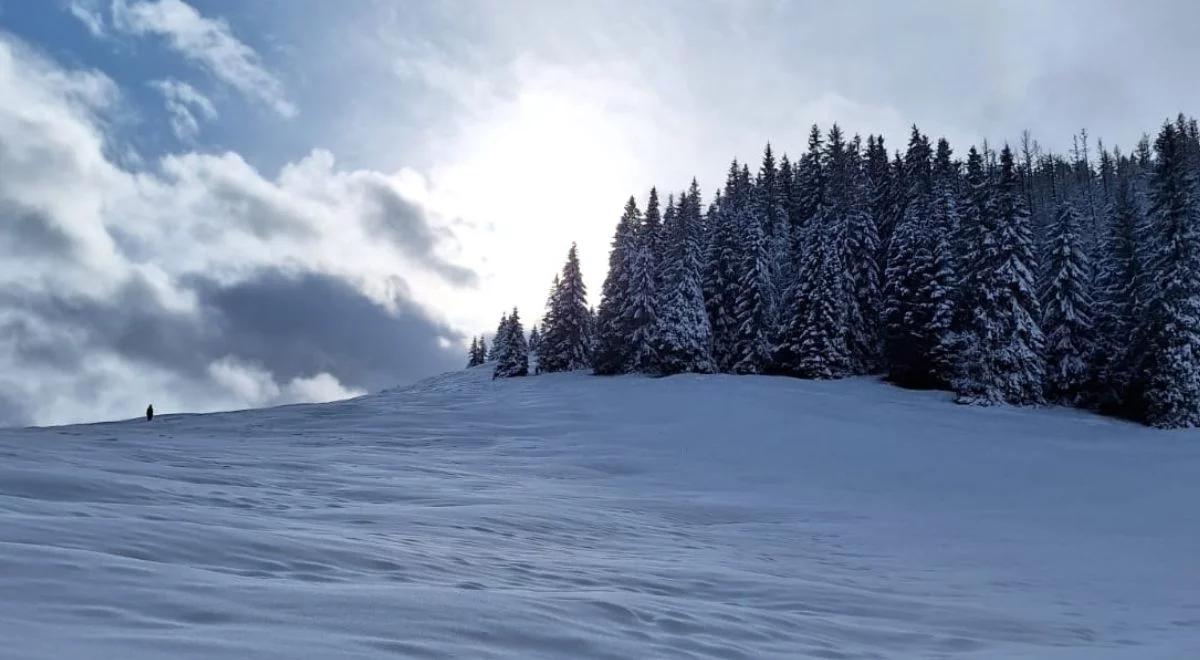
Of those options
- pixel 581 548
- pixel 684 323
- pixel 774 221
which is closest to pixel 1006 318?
pixel 684 323

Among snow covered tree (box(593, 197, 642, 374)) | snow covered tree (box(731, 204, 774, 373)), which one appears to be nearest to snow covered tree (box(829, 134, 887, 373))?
snow covered tree (box(731, 204, 774, 373))

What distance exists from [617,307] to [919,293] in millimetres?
19896

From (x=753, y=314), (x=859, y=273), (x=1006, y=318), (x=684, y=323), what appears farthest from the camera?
(x=859, y=273)

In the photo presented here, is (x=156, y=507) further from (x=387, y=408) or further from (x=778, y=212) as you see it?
(x=778, y=212)

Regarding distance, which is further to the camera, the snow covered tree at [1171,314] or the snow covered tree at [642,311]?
the snow covered tree at [642,311]

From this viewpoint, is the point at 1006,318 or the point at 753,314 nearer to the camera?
the point at 1006,318

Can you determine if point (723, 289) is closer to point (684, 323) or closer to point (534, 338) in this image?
point (684, 323)

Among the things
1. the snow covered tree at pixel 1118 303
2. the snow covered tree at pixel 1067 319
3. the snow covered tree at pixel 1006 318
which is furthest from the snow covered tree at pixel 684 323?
the snow covered tree at pixel 1118 303

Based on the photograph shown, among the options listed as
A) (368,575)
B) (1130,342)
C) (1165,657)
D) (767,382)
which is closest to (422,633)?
(368,575)

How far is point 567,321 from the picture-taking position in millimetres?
57375

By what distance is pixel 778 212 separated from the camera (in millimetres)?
63219

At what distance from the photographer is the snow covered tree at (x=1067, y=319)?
121 ft

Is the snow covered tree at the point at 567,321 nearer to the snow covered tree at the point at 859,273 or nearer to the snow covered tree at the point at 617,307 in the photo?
the snow covered tree at the point at 617,307

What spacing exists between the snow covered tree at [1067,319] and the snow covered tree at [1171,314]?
2670 millimetres
